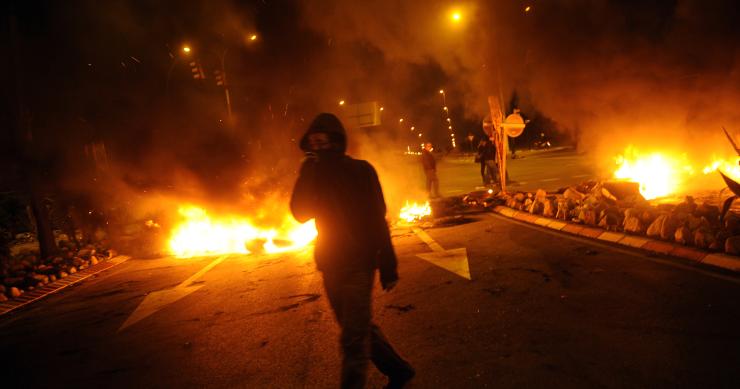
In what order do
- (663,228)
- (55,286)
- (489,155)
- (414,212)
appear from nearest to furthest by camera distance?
(663,228), (55,286), (414,212), (489,155)

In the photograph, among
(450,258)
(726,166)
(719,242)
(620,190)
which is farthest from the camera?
(726,166)

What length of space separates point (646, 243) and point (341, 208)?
15.2 feet

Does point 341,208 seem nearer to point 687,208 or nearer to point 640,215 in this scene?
point 640,215

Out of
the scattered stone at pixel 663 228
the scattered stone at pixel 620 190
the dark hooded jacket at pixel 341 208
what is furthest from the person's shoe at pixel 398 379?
the scattered stone at pixel 620 190

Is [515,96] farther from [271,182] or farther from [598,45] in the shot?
[271,182]

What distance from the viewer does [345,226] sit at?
2627 mm

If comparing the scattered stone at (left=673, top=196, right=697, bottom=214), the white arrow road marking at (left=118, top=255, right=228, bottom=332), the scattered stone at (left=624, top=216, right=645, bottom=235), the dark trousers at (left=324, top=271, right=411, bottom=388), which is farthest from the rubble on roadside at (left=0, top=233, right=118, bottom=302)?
the scattered stone at (left=673, top=196, right=697, bottom=214)

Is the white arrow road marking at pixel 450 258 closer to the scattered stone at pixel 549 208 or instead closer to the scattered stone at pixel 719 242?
the scattered stone at pixel 549 208

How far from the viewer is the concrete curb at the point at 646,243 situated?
4.64m

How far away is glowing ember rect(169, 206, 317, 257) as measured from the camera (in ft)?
30.2

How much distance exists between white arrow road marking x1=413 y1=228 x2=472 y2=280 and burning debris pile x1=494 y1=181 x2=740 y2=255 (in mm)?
2046

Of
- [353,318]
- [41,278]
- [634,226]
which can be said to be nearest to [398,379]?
[353,318]

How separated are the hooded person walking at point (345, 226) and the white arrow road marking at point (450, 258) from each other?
2.86m

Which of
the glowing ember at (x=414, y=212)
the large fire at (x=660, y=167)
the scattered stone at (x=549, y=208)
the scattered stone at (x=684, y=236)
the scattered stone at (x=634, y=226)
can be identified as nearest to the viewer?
the scattered stone at (x=684, y=236)
